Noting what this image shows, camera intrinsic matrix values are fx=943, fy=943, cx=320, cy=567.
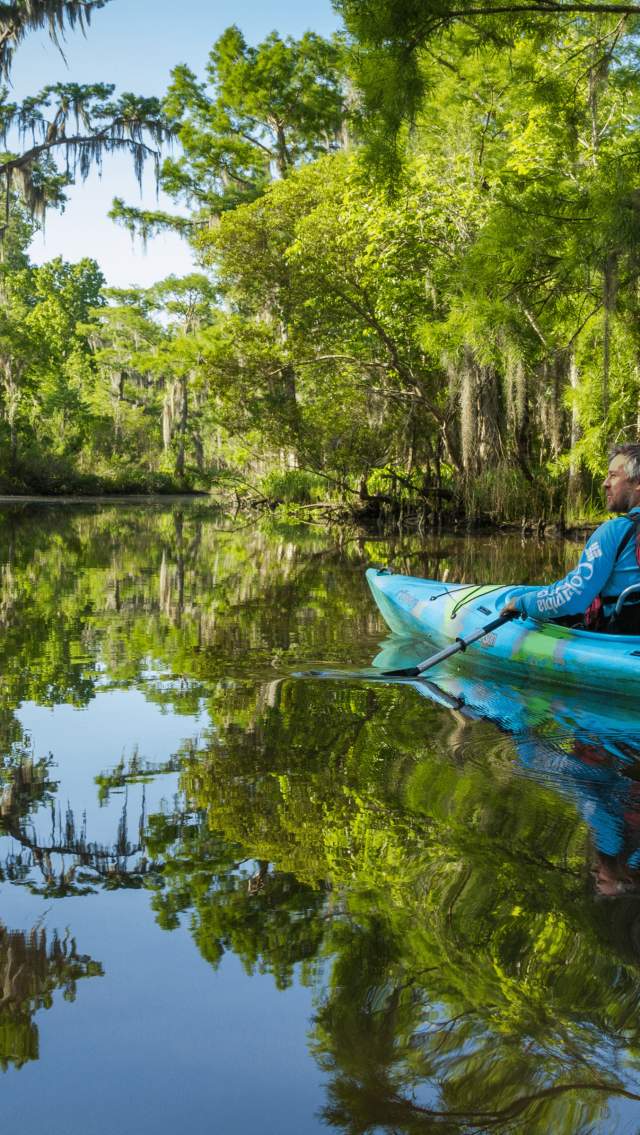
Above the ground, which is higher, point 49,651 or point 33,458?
point 33,458

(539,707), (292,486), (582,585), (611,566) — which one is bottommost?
(539,707)

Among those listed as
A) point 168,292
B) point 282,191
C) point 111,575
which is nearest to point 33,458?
point 168,292

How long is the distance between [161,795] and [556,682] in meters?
2.74

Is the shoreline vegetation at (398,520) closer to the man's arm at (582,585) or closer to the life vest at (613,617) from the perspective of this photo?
the man's arm at (582,585)

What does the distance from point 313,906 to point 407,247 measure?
1503 centimetres

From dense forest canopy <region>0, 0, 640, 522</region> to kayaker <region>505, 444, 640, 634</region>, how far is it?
7.67ft

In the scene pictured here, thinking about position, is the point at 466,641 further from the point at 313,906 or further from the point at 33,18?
the point at 33,18

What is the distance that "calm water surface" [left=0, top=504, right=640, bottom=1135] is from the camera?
1678 mm

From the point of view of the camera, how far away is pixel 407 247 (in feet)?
52.3

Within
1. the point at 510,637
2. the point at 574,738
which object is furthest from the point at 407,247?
the point at 574,738

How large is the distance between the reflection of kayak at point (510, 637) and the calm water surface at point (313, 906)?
18 centimetres

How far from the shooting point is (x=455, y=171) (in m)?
15.4

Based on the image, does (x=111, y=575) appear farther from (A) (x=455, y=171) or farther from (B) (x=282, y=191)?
(B) (x=282, y=191)

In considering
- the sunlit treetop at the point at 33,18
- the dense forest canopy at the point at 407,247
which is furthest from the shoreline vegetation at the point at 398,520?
→ the sunlit treetop at the point at 33,18
